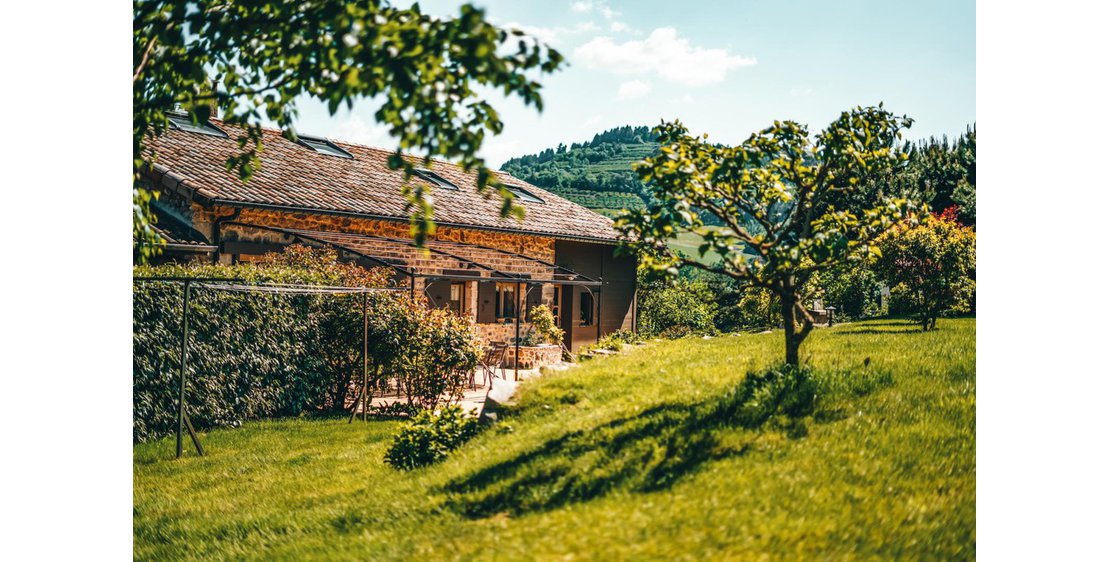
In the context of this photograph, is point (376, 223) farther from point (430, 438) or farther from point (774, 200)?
point (774, 200)

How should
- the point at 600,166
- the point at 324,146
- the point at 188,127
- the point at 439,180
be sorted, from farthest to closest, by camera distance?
1. the point at 324,146
2. the point at 439,180
3. the point at 188,127
4. the point at 600,166

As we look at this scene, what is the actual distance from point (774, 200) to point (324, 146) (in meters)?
10.0

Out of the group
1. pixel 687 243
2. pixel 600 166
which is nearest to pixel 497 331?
pixel 600 166

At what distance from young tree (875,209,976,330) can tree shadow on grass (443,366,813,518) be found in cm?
202

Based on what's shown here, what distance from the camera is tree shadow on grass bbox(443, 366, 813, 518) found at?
3.67 metres

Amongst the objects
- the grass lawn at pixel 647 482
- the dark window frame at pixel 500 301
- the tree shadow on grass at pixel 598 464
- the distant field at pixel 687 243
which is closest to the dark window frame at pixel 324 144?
the dark window frame at pixel 500 301

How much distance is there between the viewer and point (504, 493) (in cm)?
389

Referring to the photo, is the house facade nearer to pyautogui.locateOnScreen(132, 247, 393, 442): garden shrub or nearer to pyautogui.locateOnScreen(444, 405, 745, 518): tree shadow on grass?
pyautogui.locateOnScreen(132, 247, 393, 442): garden shrub

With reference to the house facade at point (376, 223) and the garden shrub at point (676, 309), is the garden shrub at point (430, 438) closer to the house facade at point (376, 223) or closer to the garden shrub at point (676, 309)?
the house facade at point (376, 223)

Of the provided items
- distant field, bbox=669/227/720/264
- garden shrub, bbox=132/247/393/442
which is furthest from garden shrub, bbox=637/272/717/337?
distant field, bbox=669/227/720/264

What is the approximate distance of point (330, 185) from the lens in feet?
35.0

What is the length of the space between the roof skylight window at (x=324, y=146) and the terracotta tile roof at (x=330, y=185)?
15 cm
